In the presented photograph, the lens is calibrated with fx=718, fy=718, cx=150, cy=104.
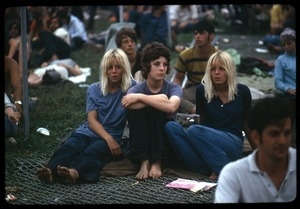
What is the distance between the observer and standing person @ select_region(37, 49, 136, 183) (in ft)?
19.8

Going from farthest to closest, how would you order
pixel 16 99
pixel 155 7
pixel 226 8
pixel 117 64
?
1. pixel 226 8
2. pixel 155 7
3. pixel 16 99
4. pixel 117 64

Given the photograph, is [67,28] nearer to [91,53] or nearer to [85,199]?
[91,53]

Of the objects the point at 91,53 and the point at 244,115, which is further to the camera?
the point at 91,53

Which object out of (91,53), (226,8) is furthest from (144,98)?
(226,8)

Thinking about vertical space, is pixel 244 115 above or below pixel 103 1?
below

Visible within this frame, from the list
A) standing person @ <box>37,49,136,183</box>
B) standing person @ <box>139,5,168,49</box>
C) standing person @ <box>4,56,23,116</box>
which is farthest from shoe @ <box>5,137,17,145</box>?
standing person @ <box>139,5,168,49</box>

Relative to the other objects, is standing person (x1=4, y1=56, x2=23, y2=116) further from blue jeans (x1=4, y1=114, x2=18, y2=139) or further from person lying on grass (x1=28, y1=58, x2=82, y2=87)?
person lying on grass (x1=28, y1=58, x2=82, y2=87)

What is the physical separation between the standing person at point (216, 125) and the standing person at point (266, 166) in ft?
6.34

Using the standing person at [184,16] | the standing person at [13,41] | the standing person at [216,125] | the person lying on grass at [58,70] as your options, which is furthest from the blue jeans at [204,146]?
the standing person at [184,16]

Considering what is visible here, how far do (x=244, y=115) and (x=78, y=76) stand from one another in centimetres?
A: 519

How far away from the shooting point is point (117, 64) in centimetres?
634

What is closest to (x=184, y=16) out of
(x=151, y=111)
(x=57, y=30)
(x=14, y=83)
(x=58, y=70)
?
(x=57, y=30)

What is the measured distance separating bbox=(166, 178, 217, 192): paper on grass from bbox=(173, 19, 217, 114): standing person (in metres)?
1.80

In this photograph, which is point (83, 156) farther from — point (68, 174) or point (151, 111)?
point (151, 111)
